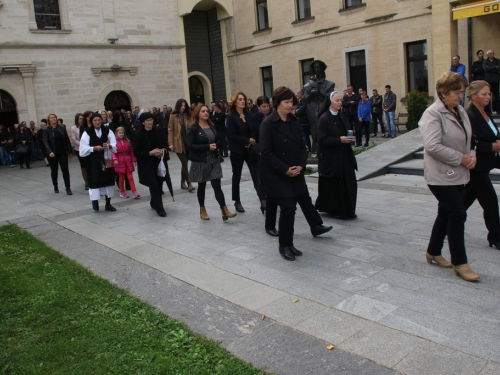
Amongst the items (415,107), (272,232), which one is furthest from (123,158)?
(415,107)

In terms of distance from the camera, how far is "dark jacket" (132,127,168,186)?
28.0ft

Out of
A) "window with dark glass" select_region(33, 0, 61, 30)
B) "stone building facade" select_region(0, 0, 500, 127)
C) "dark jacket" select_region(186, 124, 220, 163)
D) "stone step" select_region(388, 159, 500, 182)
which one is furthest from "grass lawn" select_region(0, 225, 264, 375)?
"window with dark glass" select_region(33, 0, 61, 30)

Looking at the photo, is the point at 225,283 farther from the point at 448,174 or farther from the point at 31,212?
the point at 31,212

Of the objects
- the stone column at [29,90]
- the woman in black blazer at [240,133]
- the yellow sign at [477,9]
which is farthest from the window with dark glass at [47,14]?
the woman in black blazer at [240,133]

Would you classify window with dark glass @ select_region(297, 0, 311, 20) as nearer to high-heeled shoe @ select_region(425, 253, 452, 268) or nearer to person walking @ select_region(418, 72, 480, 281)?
person walking @ select_region(418, 72, 480, 281)

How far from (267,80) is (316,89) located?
14.9 metres

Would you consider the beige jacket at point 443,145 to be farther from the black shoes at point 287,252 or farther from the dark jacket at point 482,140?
the black shoes at point 287,252

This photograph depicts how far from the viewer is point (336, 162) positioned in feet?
23.3

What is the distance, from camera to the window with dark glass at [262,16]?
999 inches

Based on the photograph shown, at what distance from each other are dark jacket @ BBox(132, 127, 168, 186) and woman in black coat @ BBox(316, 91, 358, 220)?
9.47 feet

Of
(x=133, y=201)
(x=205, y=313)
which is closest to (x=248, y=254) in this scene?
(x=205, y=313)

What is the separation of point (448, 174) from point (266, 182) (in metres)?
1.92

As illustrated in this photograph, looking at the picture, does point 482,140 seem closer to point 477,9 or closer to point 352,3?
point 477,9

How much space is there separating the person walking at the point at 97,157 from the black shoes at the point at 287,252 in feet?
15.0
